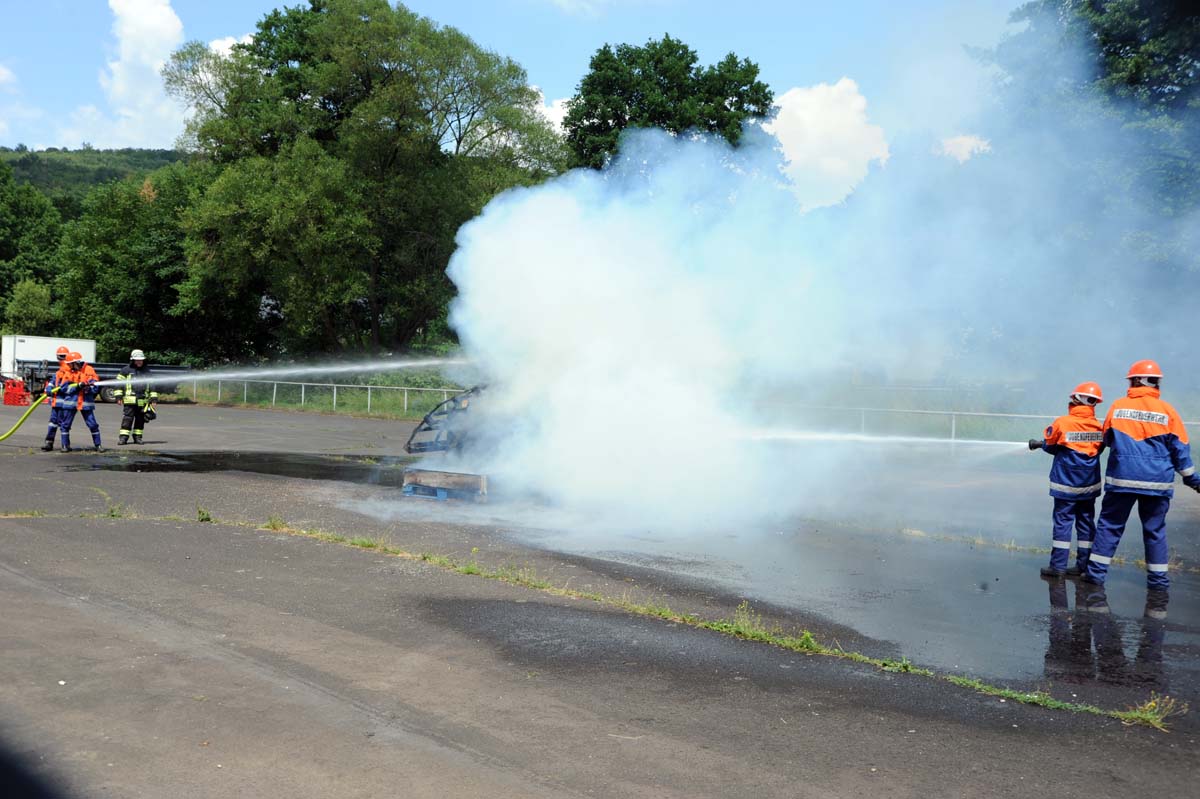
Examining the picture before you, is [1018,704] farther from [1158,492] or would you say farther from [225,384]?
[225,384]

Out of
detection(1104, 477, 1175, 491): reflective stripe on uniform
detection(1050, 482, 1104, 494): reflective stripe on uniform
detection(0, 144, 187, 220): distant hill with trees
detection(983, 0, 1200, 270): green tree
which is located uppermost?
detection(0, 144, 187, 220): distant hill with trees

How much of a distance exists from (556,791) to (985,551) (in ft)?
25.0

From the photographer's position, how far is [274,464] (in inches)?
659

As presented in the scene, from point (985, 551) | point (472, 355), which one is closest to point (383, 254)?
point (472, 355)

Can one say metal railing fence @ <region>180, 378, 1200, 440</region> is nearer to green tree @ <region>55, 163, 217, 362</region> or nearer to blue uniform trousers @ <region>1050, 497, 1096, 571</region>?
green tree @ <region>55, 163, 217, 362</region>

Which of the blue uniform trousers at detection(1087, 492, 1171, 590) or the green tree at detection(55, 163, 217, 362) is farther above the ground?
the green tree at detection(55, 163, 217, 362)

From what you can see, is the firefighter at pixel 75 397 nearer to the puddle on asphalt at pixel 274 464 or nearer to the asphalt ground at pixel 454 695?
the puddle on asphalt at pixel 274 464

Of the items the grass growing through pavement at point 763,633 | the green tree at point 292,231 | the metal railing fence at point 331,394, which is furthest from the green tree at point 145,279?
the grass growing through pavement at point 763,633

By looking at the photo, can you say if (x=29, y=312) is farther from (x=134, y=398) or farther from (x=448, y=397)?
(x=134, y=398)

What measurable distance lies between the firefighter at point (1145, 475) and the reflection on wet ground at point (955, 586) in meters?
0.35

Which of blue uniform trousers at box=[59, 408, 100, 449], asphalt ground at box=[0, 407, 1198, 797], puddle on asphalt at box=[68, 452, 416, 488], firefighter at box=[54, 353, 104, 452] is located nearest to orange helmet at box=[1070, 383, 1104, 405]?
asphalt ground at box=[0, 407, 1198, 797]

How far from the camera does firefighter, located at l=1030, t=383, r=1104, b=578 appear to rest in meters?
8.99

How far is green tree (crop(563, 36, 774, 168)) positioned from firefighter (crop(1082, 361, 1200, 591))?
20580mm

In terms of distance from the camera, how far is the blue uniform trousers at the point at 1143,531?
8.30 meters
